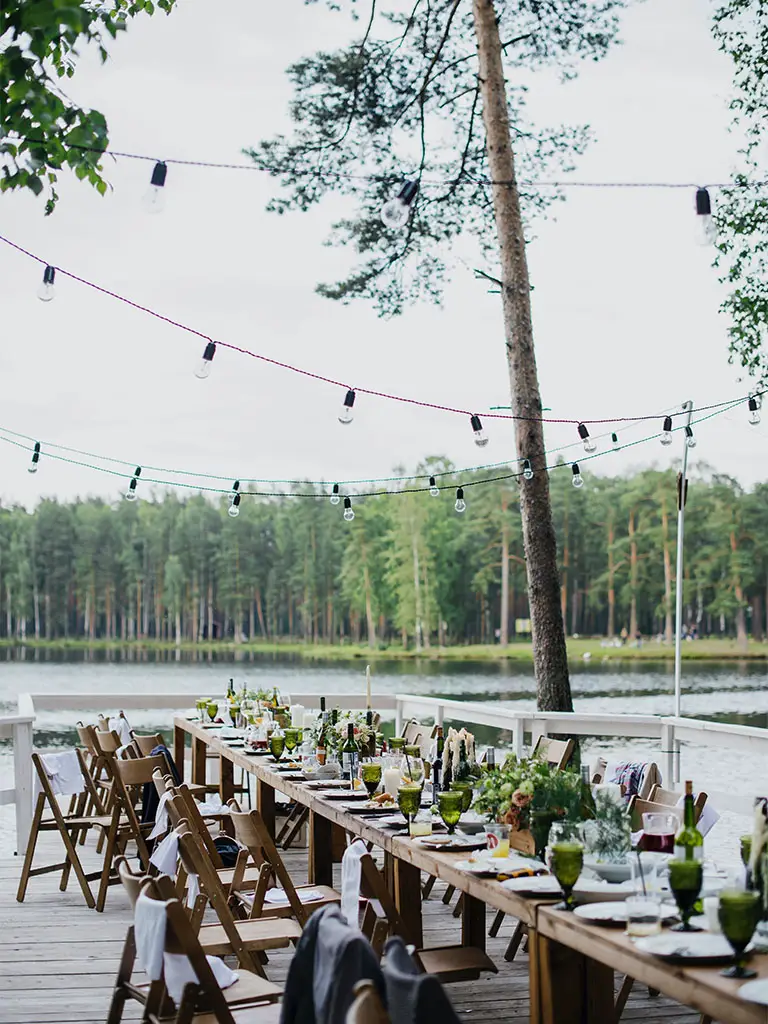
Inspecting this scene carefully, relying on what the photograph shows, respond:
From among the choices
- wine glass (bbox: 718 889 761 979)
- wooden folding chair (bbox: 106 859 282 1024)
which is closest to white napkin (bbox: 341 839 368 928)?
wooden folding chair (bbox: 106 859 282 1024)

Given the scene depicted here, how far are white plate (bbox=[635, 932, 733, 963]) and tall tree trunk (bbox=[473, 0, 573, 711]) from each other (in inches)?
249

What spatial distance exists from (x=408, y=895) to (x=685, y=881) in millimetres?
1804

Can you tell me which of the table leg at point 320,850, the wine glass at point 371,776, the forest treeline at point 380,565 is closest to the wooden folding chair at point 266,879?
the wine glass at point 371,776

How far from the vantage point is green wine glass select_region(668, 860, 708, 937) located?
287 centimetres

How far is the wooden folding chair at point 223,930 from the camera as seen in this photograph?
13.2 ft

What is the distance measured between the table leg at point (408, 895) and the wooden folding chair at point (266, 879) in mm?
336

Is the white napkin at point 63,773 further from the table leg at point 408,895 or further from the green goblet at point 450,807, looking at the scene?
the green goblet at point 450,807

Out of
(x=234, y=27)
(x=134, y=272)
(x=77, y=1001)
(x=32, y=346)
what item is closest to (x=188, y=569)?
(x=32, y=346)

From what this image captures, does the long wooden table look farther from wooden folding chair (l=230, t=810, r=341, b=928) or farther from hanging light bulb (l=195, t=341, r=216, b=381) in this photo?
hanging light bulb (l=195, t=341, r=216, b=381)

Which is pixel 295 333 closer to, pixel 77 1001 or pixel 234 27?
pixel 234 27

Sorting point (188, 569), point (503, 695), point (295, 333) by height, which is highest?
point (295, 333)

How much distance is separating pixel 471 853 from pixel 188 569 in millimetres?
45631

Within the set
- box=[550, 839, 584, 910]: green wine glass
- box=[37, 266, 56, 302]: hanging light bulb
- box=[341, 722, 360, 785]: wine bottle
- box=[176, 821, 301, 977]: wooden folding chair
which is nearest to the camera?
box=[550, 839, 584, 910]: green wine glass

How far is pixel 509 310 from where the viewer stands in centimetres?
948
